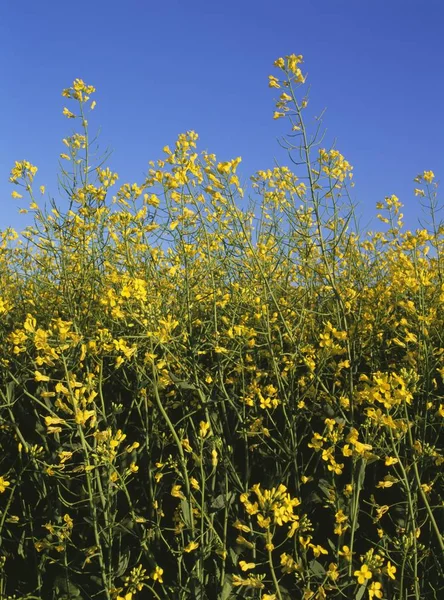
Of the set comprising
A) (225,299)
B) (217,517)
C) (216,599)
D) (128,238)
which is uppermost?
(128,238)

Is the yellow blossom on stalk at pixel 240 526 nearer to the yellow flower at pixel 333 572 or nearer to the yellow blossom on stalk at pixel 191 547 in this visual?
the yellow blossom on stalk at pixel 191 547

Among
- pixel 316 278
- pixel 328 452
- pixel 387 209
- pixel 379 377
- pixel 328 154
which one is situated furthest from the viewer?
pixel 387 209

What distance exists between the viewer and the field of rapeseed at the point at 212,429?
2.34 m

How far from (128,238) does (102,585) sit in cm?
174

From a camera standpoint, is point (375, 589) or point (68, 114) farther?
point (68, 114)

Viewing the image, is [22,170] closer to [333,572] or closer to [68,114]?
[68,114]

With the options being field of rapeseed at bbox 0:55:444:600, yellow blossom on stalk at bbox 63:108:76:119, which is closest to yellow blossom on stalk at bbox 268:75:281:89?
field of rapeseed at bbox 0:55:444:600

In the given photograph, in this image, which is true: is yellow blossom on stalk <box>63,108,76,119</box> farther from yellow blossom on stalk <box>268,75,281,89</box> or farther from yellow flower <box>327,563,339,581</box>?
yellow flower <box>327,563,339,581</box>

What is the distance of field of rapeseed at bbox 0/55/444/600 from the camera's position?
7.68ft

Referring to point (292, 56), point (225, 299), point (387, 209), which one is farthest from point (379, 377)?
point (387, 209)

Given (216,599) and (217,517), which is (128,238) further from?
(216,599)

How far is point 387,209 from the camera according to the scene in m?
4.76

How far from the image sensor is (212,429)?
2676 mm

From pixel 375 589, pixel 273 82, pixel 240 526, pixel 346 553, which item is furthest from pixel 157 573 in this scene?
pixel 273 82
